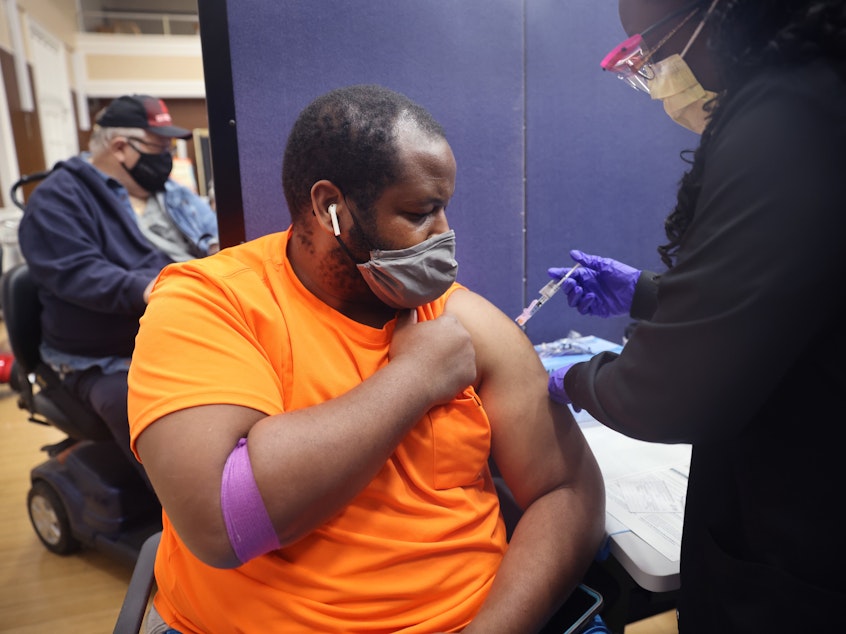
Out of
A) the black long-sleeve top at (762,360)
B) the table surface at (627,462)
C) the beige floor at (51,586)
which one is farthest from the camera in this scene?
the beige floor at (51,586)

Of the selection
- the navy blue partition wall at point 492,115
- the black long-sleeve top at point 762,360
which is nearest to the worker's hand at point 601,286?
the navy blue partition wall at point 492,115

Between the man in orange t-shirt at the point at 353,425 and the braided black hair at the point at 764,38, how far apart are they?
440 mm

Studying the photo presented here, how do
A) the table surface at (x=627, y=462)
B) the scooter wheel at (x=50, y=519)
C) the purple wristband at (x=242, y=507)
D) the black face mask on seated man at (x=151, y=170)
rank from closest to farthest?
the purple wristband at (x=242, y=507) < the table surface at (x=627, y=462) < the scooter wheel at (x=50, y=519) < the black face mask on seated man at (x=151, y=170)

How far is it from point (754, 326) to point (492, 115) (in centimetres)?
109

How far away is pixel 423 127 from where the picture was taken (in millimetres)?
1023

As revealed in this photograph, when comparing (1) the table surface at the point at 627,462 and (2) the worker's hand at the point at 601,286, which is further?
(2) the worker's hand at the point at 601,286

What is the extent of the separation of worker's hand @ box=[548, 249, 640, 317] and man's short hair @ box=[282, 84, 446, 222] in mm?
525

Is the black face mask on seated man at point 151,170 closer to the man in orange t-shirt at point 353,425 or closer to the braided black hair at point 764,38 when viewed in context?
the man in orange t-shirt at point 353,425

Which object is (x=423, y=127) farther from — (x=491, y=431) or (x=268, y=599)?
(x=268, y=599)

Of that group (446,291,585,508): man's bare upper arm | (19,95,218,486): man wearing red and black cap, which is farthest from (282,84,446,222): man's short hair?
(19,95,218,486): man wearing red and black cap

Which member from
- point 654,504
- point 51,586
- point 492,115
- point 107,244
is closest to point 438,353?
point 654,504

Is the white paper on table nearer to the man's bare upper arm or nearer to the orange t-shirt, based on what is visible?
the man's bare upper arm

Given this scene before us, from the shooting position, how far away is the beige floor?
79.3 inches

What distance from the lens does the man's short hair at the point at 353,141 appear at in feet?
3.24
